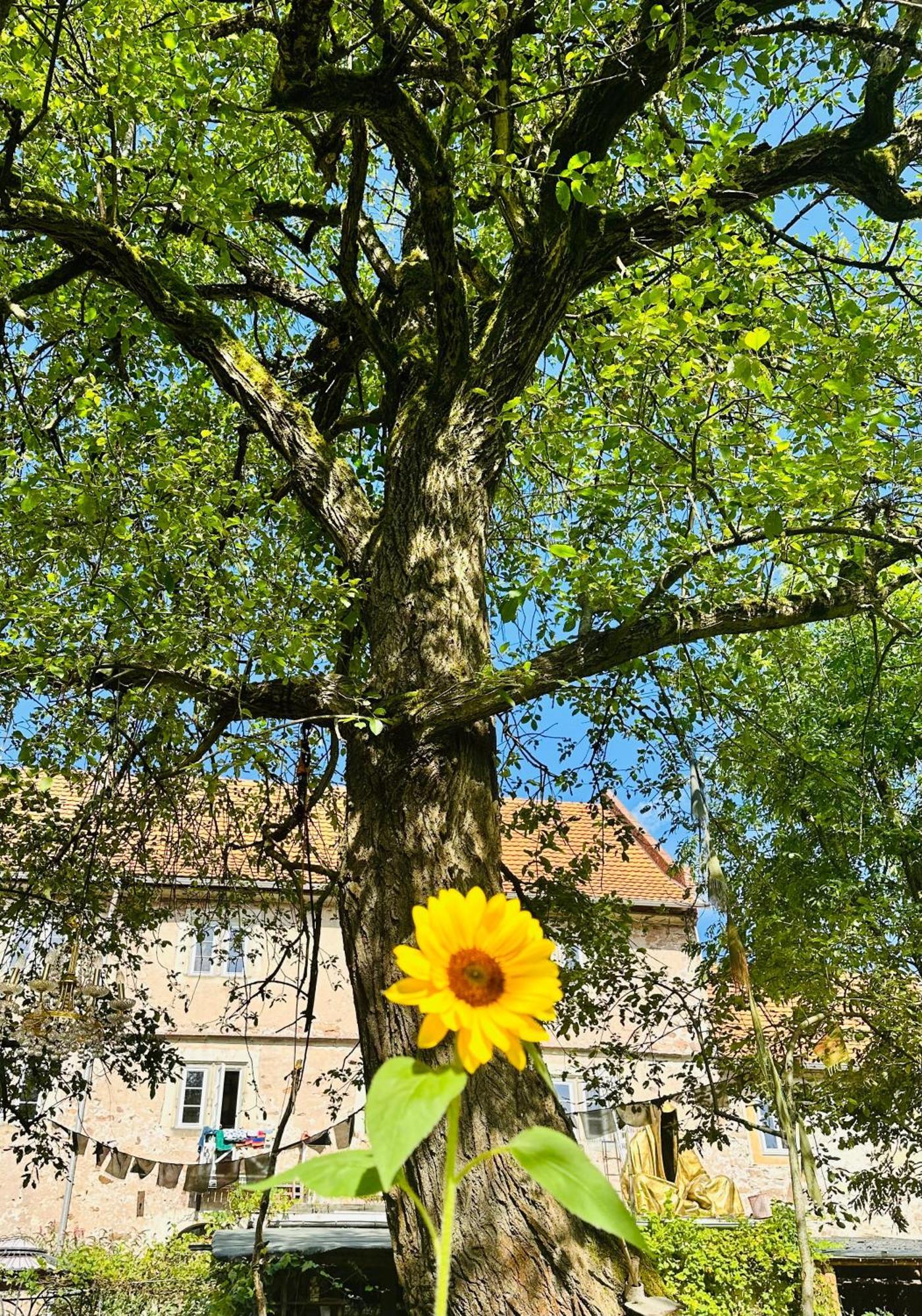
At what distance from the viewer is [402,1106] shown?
2.03ft

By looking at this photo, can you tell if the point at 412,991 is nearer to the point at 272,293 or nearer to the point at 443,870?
the point at 443,870

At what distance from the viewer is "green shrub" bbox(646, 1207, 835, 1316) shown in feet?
26.0

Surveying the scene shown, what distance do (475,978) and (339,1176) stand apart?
0.56 ft

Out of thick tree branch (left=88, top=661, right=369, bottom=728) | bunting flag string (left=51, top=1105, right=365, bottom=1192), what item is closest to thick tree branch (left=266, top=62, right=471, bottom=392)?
thick tree branch (left=88, top=661, right=369, bottom=728)

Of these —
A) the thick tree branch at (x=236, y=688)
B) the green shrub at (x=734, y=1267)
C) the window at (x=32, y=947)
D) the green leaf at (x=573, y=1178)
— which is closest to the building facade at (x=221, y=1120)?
the green shrub at (x=734, y=1267)

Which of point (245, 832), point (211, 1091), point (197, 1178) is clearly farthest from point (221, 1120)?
point (245, 832)

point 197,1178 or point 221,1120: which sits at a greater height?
point 221,1120

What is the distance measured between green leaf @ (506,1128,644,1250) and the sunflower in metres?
0.06

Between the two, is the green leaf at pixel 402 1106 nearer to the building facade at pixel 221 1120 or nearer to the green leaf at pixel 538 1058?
the green leaf at pixel 538 1058

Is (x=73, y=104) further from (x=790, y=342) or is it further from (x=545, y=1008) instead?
(x=545, y=1008)

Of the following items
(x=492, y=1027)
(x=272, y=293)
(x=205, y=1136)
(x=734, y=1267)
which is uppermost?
(x=272, y=293)

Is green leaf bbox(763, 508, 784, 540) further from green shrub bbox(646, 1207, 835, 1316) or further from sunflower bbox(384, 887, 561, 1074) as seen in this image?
green shrub bbox(646, 1207, 835, 1316)

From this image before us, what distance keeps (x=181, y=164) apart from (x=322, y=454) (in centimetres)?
163

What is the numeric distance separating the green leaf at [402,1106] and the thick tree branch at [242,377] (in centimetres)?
353
